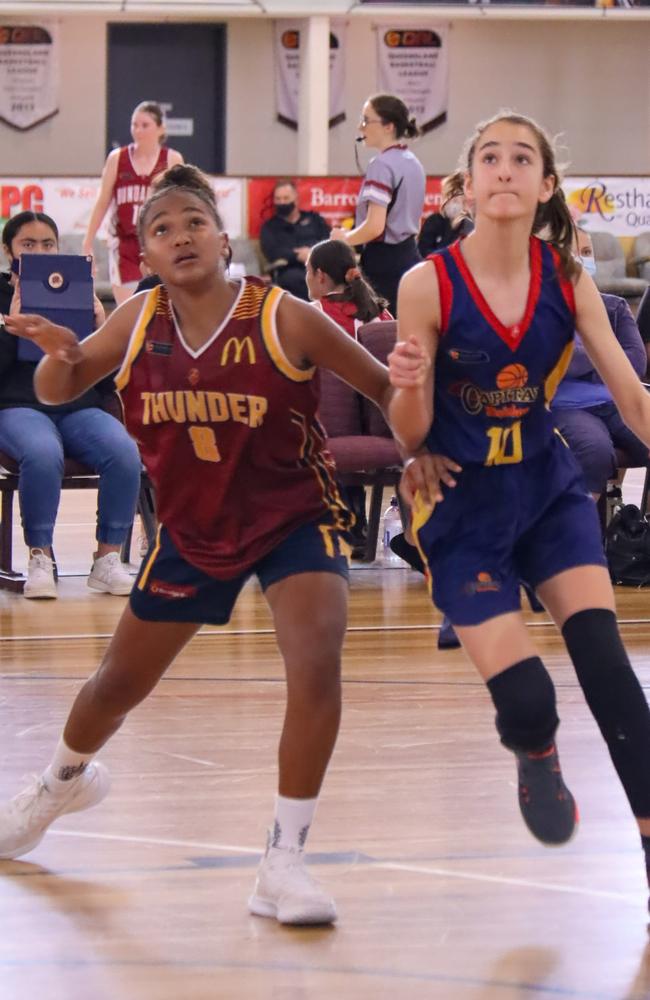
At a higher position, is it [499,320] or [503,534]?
[499,320]

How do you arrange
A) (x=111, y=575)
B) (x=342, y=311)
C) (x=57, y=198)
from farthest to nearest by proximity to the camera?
(x=57, y=198)
(x=342, y=311)
(x=111, y=575)

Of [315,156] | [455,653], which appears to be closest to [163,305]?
[455,653]

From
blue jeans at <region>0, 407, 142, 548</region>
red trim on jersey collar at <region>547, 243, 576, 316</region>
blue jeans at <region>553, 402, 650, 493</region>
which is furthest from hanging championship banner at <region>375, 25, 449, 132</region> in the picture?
red trim on jersey collar at <region>547, 243, 576, 316</region>

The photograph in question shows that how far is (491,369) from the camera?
10.0 feet

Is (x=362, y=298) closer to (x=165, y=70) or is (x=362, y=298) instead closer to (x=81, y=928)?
(x=81, y=928)

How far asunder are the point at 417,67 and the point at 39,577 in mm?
13252

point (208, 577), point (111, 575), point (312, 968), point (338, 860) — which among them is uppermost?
point (208, 577)

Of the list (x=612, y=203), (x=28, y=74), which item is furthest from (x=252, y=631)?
(x=28, y=74)

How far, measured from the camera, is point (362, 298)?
7016 millimetres

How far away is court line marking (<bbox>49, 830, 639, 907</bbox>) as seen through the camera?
10.2 ft

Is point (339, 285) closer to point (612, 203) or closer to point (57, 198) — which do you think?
point (57, 198)

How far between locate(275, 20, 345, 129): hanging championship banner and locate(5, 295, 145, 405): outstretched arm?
15376mm

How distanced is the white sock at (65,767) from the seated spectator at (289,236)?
10.8 m

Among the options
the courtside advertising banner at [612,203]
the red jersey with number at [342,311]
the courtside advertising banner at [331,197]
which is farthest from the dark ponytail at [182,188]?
the courtside advertising banner at [612,203]
